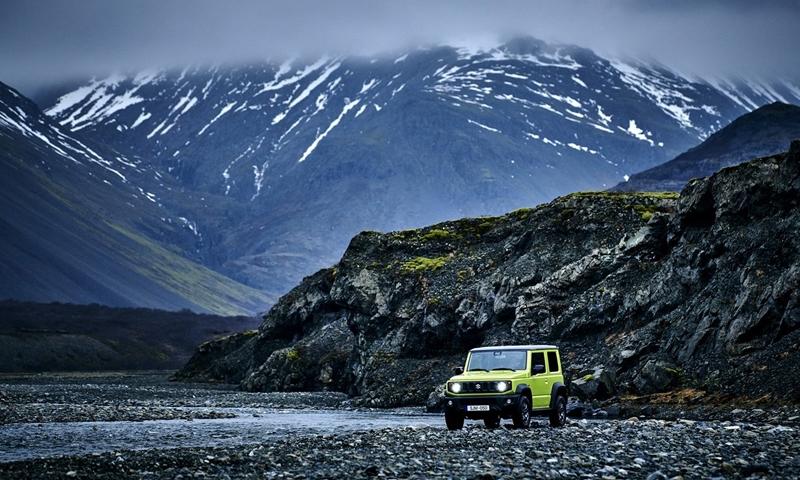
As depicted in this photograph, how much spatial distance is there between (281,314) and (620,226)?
198 feet

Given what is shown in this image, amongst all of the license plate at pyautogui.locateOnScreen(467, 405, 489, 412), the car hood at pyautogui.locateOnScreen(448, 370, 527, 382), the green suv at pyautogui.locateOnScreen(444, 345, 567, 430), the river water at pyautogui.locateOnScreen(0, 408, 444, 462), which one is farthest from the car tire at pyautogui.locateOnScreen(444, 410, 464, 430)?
the river water at pyautogui.locateOnScreen(0, 408, 444, 462)

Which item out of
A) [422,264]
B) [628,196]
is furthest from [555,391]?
[422,264]

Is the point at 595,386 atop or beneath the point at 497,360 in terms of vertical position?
atop

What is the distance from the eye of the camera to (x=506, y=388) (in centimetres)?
3800

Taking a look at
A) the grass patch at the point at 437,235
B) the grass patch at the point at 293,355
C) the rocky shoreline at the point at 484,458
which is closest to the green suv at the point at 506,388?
the rocky shoreline at the point at 484,458

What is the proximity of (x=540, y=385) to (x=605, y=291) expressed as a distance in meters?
29.0

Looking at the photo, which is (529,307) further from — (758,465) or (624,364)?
(758,465)

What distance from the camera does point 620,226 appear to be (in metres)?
74.9

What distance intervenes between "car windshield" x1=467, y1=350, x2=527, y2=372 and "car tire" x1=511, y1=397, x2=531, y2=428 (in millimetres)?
1439

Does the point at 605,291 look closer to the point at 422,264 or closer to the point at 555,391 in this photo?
the point at 422,264

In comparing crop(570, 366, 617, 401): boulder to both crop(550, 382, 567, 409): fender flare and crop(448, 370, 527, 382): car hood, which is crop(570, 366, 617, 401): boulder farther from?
crop(448, 370, 527, 382): car hood

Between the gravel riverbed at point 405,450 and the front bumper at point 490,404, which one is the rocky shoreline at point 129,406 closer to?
the gravel riverbed at point 405,450

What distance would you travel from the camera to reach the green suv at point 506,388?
125 ft

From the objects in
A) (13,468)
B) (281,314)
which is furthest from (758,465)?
(281,314)
